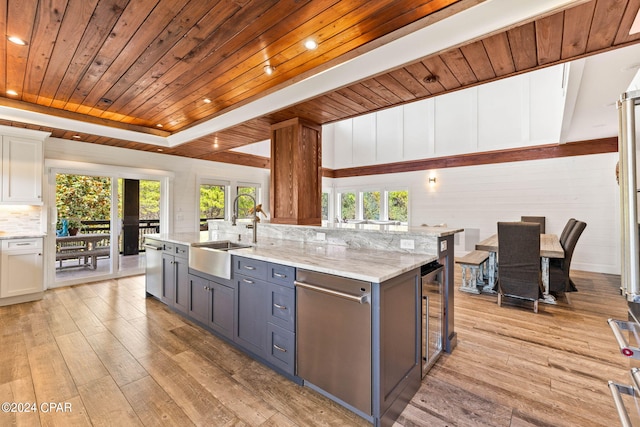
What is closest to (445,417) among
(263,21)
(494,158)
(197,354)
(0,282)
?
(197,354)

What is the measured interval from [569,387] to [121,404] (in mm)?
3090

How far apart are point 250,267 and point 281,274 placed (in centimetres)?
38

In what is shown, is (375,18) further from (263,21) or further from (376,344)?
(376,344)

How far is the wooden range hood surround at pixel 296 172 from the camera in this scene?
345 cm

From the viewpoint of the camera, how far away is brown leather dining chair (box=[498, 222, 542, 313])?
3.41 meters

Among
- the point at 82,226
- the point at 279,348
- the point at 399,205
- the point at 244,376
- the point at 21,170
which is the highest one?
the point at 21,170

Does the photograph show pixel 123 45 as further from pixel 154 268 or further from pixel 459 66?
pixel 459 66

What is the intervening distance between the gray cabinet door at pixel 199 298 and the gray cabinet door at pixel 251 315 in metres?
0.54

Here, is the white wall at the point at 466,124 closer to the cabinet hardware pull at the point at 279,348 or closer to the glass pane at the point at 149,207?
the glass pane at the point at 149,207

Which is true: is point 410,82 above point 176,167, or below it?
above

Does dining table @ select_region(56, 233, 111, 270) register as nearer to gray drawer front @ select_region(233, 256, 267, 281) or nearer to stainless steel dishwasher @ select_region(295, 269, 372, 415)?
gray drawer front @ select_region(233, 256, 267, 281)

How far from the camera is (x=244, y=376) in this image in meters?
2.17

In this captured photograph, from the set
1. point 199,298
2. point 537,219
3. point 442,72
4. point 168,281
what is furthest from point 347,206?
point 442,72

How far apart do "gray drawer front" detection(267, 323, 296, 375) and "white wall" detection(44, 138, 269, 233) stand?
4.50 m
